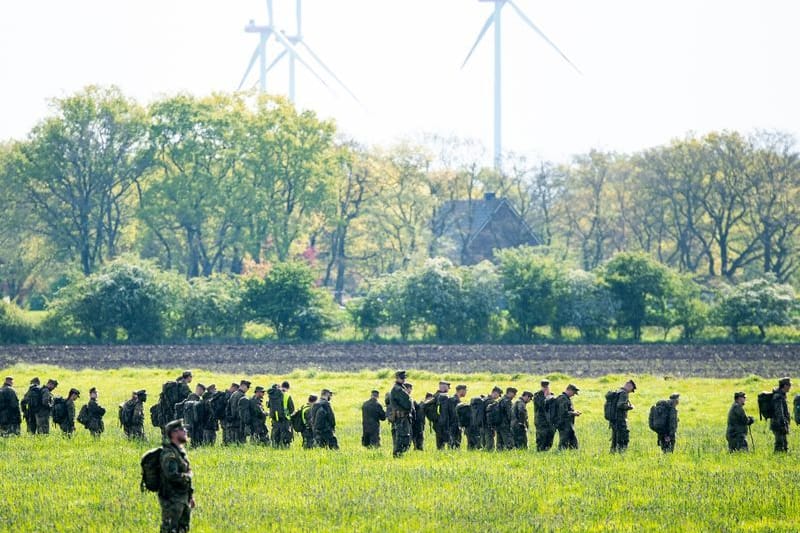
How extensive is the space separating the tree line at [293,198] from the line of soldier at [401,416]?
47764mm

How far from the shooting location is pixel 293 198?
91.6 metres

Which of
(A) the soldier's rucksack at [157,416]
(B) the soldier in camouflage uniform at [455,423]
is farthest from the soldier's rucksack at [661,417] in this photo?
(A) the soldier's rucksack at [157,416]

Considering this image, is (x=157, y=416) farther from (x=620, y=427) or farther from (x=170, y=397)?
(x=620, y=427)

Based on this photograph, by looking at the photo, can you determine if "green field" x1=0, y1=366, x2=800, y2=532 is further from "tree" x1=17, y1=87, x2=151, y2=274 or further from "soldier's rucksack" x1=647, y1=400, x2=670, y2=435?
"tree" x1=17, y1=87, x2=151, y2=274

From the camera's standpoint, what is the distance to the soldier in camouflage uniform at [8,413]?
2966cm

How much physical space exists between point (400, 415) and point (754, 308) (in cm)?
4938

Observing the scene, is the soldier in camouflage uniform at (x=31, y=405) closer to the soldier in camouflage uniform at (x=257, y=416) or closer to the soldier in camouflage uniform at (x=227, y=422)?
the soldier in camouflage uniform at (x=227, y=422)

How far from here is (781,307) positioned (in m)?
71.6

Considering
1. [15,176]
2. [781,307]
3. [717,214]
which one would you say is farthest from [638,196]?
[15,176]

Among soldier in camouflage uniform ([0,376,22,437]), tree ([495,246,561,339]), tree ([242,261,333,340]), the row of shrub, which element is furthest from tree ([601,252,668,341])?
soldier in camouflage uniform ([0,376,22,437])

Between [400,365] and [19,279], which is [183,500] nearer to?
[400,365]

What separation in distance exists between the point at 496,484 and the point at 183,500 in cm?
673

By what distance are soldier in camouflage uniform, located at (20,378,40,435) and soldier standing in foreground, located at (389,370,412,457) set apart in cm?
953

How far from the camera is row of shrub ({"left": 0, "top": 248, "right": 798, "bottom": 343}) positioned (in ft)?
236
